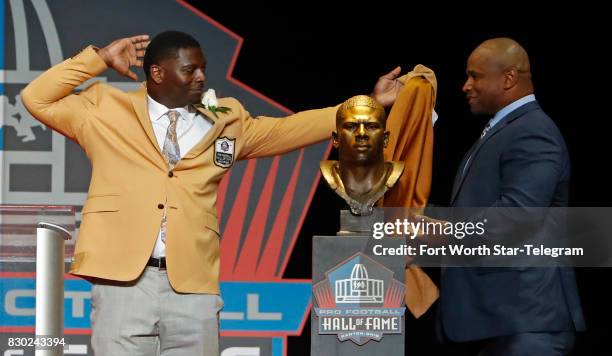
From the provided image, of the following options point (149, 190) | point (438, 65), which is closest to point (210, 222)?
point (149, 190)

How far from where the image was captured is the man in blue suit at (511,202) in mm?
4961

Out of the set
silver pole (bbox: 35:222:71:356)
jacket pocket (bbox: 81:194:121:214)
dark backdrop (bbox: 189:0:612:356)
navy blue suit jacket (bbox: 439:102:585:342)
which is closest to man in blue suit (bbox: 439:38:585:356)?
navy blue suit jacket (bbox: 439:102:585:342)

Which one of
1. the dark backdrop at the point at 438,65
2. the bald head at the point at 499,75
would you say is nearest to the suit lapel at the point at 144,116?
the dark backdrop at the point at 438,65

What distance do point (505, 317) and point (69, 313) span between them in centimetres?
226

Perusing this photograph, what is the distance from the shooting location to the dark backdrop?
6.11 meters

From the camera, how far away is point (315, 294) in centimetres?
502

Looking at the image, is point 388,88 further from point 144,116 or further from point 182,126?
point 144,116

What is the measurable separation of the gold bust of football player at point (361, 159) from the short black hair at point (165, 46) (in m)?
0.67

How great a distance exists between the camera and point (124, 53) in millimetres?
5234

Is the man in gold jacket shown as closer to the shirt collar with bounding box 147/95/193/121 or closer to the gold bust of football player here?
the shirt collar with bounding box 147/95/193/121

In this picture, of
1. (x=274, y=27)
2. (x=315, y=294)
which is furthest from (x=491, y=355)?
(x=274, y=27)

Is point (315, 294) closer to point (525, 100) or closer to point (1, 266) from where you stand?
point (525, 100)

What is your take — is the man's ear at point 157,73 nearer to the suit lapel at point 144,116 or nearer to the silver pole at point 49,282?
the suit lapel at point 144,116

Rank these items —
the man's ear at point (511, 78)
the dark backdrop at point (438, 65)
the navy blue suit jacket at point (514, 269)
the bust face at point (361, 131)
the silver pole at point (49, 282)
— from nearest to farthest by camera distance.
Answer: the silver pole at point (49, 282), the navy blue suit jacket at point (514, 269), the bust face at point (361, 131), the man's ear at point (511, 78), the dark backdrop at point (438, 65)
